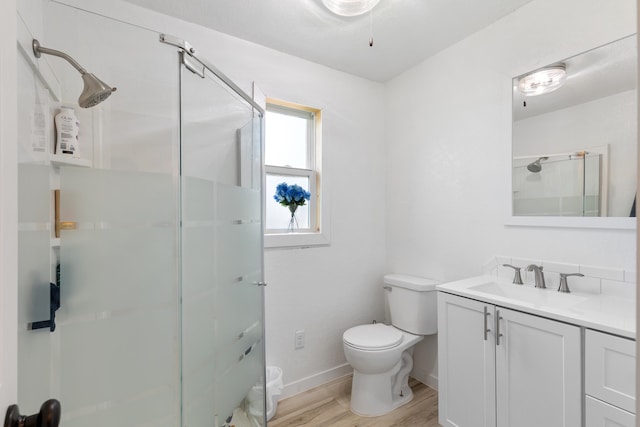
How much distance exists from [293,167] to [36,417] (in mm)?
1898

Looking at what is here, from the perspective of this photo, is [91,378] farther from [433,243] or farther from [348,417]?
[433,243]

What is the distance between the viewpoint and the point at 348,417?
1.79m

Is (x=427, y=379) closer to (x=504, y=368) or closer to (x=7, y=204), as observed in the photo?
(x=504, y=368)

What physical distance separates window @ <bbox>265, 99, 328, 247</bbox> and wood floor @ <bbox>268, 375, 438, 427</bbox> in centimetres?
107

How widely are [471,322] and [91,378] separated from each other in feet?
5.23

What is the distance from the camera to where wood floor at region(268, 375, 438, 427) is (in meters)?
1.74

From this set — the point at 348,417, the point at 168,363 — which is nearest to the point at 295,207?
the point at 168,363

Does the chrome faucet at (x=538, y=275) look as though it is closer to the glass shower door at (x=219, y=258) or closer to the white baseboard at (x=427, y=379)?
the white baseboard at (x=427, y=379)

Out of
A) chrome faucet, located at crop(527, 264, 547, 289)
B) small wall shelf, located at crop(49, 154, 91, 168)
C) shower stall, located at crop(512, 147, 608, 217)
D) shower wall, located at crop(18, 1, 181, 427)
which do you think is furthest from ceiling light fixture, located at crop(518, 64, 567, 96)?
small wall shelf, located at crop(49, 154, 91, 168)

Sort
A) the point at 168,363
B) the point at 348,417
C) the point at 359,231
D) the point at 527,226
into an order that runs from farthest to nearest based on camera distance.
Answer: the point at 359,231 → the point at 348,417 → the point at 527,226 → the point at 168,363

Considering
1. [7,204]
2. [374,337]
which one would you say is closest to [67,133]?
[7,204]

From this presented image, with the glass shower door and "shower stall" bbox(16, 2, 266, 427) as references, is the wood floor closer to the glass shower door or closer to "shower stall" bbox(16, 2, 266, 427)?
the glass shower door

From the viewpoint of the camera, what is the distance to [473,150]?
187cm

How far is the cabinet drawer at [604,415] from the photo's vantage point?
0.94 metres
